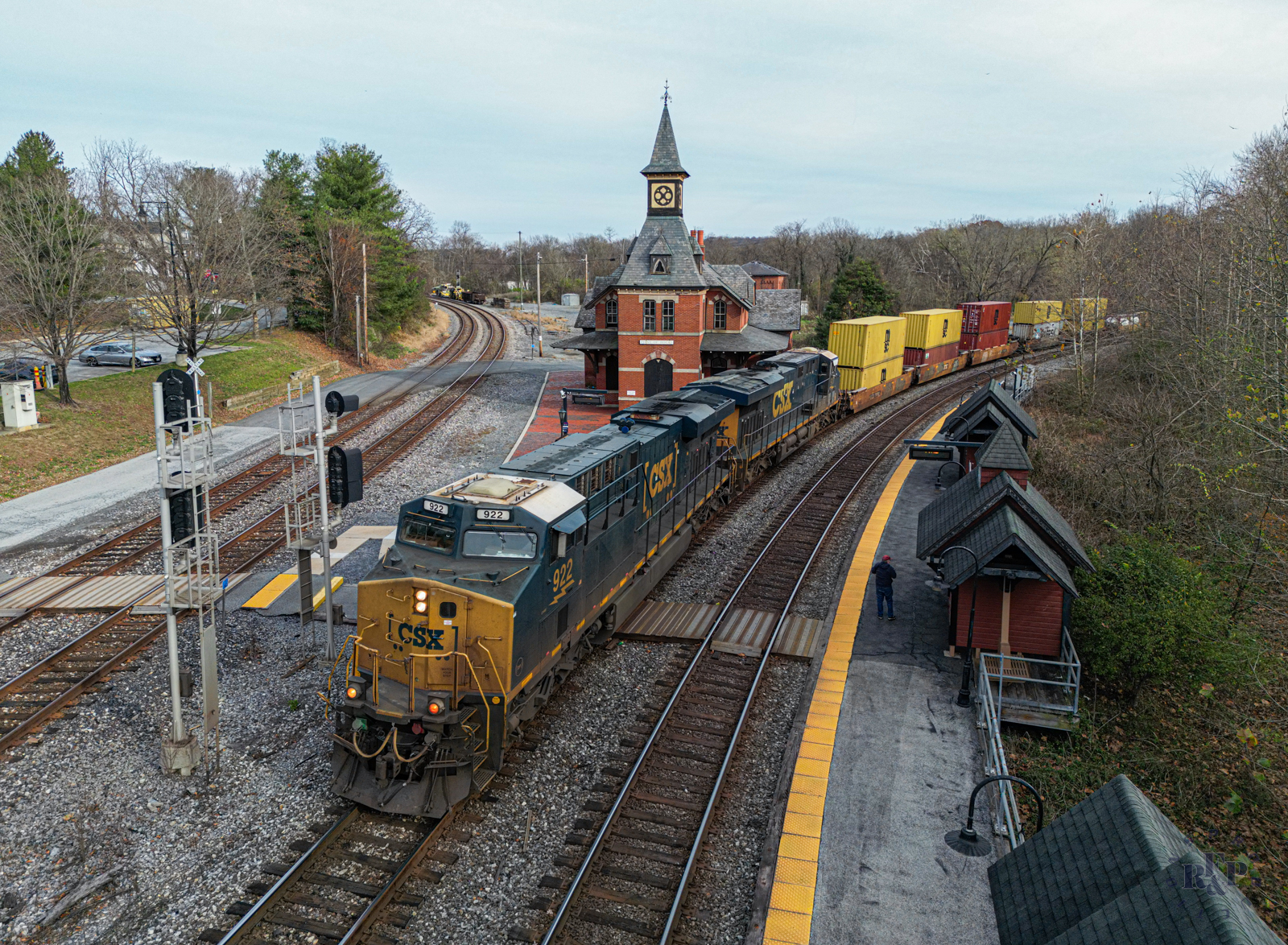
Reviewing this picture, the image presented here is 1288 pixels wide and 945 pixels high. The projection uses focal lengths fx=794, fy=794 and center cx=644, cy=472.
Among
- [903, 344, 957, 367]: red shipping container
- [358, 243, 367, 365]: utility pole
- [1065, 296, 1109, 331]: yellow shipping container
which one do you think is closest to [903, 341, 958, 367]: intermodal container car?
[903, 344, 957, 367]: red shipping container

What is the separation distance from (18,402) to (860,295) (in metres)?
57.2

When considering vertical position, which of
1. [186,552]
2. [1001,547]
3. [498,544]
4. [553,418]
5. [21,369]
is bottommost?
[1001,547]

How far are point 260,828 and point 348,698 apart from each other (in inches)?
80.8

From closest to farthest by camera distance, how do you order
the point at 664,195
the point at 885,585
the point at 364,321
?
the point at 885,585
the point at 664,195
the point at 364,321

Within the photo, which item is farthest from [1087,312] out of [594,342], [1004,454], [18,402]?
[18,402]

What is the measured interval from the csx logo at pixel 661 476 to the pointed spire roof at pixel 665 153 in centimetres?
2623

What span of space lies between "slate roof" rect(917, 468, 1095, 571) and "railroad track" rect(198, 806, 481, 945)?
36.4ft

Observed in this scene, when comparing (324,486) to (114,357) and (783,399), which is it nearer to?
(783,399)

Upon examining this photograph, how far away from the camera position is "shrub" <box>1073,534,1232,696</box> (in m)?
14.9

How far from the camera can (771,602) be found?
63.2 feet

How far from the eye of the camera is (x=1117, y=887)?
6.34 meters

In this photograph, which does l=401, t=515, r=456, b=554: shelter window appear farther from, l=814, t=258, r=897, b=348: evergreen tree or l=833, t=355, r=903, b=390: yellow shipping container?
l=814, t=258, r=897, b=348: evergreen tree

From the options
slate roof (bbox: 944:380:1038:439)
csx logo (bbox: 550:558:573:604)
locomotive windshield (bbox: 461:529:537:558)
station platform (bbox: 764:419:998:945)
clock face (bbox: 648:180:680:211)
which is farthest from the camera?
clock face (bbox: 648:180:680:211)

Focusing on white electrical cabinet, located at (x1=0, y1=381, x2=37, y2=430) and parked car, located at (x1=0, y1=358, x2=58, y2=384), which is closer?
white electrical cabinet, located at (x1=0, y1=381, x2=37, y2=430)
